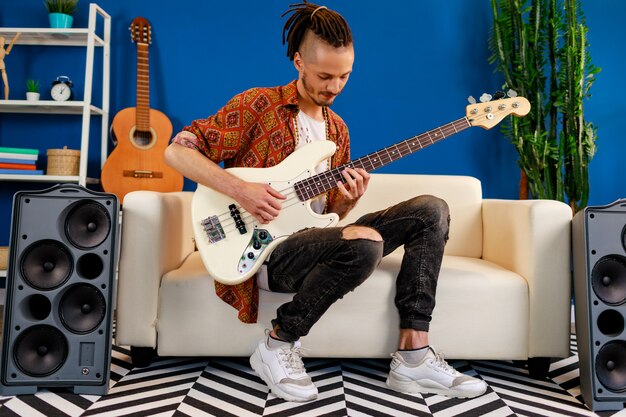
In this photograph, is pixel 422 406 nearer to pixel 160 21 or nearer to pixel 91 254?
pixel 91 254

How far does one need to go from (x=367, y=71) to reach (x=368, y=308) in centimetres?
157

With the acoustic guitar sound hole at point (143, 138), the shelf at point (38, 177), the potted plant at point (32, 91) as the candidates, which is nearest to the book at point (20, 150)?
the shelf at point (38, 177)

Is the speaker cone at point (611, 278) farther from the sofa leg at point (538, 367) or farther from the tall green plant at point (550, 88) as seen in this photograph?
the tall green plant at point (550, 88)

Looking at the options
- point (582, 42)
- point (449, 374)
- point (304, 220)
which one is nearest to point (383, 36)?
point (582, 42)

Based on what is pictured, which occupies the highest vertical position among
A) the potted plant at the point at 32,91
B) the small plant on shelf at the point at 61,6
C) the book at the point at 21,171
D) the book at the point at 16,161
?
the small plant on shelf at the point at 61,6

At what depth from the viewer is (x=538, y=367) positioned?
167 centimetres

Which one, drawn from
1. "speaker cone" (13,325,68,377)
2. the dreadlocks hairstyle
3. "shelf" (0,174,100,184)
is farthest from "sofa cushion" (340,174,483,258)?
"shelf" (0,174,100,184)

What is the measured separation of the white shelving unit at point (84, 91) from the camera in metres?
2.64

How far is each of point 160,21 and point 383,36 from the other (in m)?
1.13

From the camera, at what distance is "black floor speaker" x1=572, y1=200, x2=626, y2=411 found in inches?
55.6

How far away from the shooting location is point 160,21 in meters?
2.87

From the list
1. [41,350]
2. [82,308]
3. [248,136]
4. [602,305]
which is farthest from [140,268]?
[602,305]

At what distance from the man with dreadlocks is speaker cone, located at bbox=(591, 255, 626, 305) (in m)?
0.39

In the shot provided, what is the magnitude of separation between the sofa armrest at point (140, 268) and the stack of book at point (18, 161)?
1.34m
